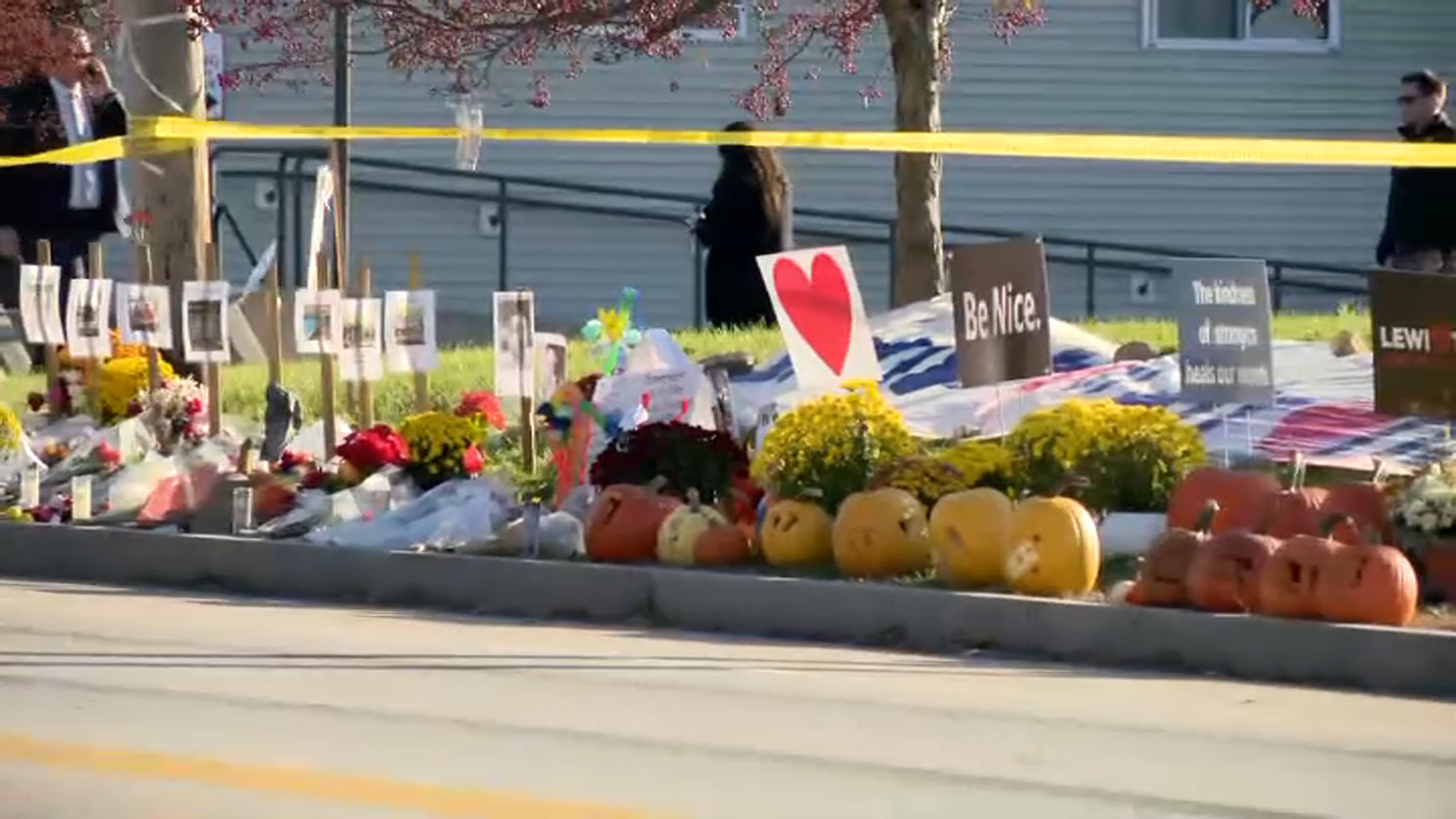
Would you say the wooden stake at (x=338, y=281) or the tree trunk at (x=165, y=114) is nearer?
the wooden stake at (x=338, y=281)

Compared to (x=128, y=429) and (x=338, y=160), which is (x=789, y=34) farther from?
(x=128, y=429)

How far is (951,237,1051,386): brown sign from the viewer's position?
1208 centimetres

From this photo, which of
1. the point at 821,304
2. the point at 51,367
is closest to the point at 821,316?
the point at 821,304

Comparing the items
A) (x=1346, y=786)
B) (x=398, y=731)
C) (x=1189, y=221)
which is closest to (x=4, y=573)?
(x=398, y=731)

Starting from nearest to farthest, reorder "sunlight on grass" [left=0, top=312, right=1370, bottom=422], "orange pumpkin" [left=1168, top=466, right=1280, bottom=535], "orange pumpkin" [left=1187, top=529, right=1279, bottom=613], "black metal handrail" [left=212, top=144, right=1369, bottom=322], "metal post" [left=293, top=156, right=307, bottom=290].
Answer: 1. "orange pumpkin" [left=1187, top=529, right=1279, bottom=613]
2. "orange pumpkin" [left=1168, top=466, right=1280, bottom=535]
3. "sunlight on grass" [left=0, top=312, right=1370, bottom=422]
4. "metal post" [left=293, top=156, right=307, bottom=290]
5. "black metal handrail" [left=212, top=144, right=1369, bottom=322]

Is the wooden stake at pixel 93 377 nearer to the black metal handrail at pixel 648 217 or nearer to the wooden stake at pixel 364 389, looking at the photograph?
the wooden stake at pixel 364 389

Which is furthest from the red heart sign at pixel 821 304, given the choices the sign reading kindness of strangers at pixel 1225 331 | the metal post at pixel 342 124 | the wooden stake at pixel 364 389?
the metal post at pixel 342 124

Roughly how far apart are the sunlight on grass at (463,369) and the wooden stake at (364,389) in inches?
57.9

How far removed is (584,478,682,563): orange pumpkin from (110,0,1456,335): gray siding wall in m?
15.1

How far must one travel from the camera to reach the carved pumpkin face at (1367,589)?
10172 mm

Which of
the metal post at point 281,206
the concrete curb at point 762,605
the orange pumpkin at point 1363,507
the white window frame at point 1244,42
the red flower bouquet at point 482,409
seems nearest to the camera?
the concrete curb at point 762,605

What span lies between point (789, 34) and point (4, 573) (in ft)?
26.4

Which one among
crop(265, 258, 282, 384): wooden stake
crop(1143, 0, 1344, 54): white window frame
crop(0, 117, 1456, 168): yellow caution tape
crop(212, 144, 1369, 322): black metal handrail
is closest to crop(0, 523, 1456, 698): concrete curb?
crop(265, 258, 282, 384): wooden stake

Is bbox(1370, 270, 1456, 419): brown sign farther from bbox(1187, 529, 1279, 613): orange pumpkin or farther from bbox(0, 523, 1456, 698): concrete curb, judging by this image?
bbox(0, 523, 1456, 698): concrete curb
